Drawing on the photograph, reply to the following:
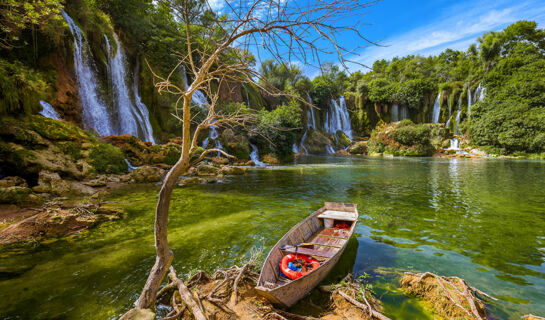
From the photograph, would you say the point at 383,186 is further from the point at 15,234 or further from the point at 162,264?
the point at 15,234

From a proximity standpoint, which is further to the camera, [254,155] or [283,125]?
[283,125]

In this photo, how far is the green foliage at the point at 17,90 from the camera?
926 centimetres

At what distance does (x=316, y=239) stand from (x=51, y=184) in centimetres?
1041

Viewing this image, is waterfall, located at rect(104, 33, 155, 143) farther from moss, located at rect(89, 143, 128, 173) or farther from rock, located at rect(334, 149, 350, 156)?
rock, located at rect(334, 149, 350, 156)

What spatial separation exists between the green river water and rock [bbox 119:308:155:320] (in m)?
1.33

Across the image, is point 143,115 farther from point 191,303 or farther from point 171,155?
point 191,303

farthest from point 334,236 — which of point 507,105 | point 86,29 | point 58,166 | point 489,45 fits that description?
point 489,45

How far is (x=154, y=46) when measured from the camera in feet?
71.7

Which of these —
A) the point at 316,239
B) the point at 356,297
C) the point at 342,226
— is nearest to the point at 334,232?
the point at 342,226

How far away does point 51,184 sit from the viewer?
29.5 ft

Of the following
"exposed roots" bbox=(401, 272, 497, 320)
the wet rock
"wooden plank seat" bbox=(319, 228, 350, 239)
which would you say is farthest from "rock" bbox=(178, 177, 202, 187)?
"exposed roots" bbox=(401, 272, 497, 320)

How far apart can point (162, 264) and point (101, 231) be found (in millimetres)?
4973

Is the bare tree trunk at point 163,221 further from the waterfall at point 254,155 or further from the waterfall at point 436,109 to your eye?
the waterfall at point 436,109

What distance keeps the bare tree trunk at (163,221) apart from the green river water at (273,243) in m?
1.34
